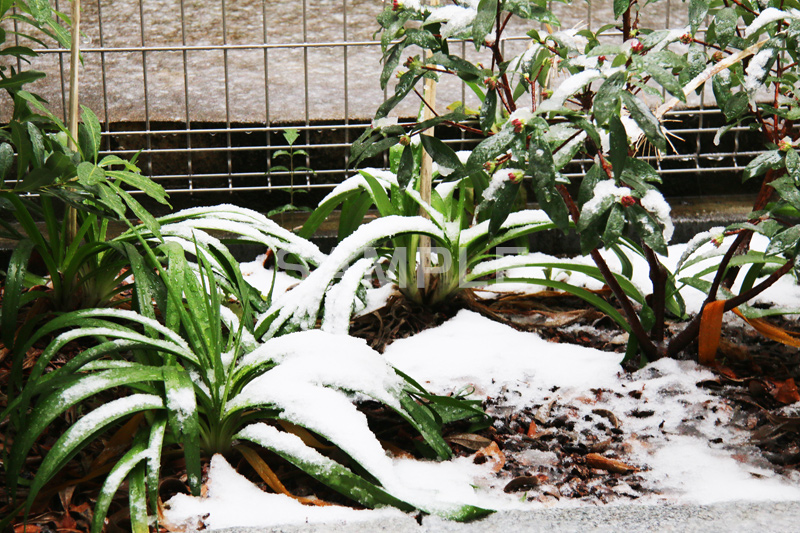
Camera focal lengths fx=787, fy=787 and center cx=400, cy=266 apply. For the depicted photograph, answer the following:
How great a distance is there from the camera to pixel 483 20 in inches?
53.1

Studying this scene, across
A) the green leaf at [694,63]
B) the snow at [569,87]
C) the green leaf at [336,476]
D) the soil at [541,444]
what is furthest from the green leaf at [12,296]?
the green leaf at [694,63]

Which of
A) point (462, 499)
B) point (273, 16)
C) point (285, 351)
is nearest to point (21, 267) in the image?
point (285, 351)

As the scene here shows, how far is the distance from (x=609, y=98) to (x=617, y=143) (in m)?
0.09

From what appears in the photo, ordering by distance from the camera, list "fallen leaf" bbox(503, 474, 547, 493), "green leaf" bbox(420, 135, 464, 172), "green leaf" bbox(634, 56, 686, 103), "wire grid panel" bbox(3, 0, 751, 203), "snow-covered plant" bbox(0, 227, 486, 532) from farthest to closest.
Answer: "wire grid panel" bbox(3, 0, 751, 203), "green leaf" bbox(420, 135, 464, 172), "fallen leaf" bbox(503, 474, 547, 493), "snow-covered plant" bbox(0, 227, 486, 532), "green leaf" bbox(634, 56, 686, 103)

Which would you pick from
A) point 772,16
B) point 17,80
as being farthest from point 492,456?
point 17,80

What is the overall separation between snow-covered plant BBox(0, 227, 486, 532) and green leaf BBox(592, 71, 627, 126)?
65 cm

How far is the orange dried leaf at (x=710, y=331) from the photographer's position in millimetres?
1778

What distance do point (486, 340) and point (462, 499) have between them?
716 mm

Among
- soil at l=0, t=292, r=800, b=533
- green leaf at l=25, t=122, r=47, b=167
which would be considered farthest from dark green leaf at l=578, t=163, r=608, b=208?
green leaf at l=25, t=122, r=47, b=167

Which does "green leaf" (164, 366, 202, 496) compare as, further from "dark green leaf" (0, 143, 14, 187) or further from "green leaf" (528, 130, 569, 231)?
"green leaf" (528, 130, 569, 231)

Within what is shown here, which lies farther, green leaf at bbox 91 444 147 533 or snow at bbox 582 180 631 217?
snow at bbox 582 180 631 217

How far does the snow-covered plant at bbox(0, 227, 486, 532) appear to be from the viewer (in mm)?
1311

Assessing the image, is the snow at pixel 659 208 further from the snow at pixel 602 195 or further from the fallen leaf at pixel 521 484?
the fallen leaf at pixel 521 484

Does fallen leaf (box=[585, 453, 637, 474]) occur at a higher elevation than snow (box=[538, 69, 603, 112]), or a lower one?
lower
